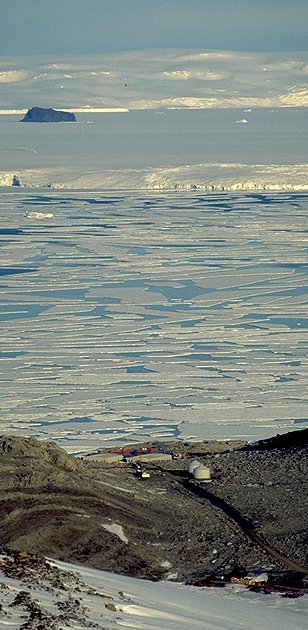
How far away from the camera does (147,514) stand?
8430 mm

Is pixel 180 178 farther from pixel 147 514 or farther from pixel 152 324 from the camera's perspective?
pixel 147 514

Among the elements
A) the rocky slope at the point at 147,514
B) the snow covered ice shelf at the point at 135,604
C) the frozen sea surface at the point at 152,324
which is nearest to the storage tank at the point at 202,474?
the rocky slope at the point at 147,514

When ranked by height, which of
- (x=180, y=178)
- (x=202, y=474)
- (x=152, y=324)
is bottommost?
(x=180, y=178)

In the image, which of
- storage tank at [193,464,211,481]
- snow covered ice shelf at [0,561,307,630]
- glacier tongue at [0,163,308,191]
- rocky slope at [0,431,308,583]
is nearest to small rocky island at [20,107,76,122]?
glacier tongue at [0,163,308,191]

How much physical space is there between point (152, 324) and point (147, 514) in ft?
26.5

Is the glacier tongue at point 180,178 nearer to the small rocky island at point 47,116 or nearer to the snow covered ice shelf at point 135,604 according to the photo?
the snow covered ice shelf at point 135,604

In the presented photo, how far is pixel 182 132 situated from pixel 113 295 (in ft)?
126

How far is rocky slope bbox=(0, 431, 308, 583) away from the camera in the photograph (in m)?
7.49

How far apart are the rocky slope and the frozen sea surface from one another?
7.60 ft

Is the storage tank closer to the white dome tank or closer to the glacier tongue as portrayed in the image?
the white dome tank

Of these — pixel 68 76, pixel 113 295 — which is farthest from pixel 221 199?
pixel 68 76

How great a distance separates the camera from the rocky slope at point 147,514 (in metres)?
7.49

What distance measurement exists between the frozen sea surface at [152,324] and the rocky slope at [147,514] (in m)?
2.32

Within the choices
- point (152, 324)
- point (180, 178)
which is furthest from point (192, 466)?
point (180, 178)
